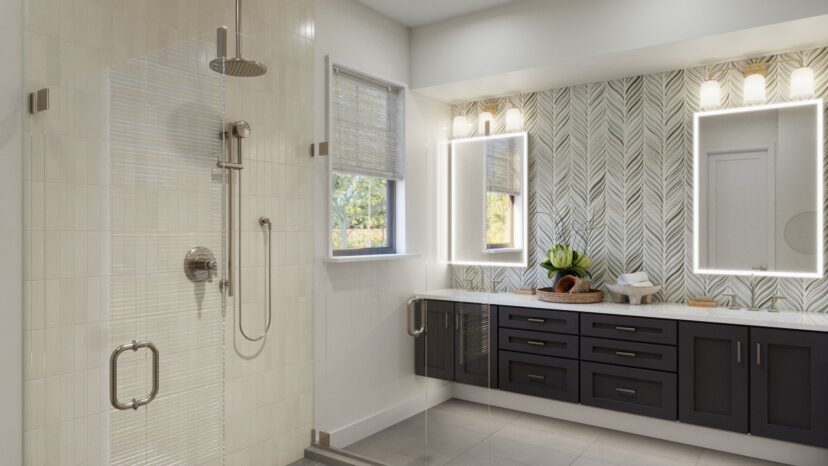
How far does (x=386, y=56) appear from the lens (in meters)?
3.58

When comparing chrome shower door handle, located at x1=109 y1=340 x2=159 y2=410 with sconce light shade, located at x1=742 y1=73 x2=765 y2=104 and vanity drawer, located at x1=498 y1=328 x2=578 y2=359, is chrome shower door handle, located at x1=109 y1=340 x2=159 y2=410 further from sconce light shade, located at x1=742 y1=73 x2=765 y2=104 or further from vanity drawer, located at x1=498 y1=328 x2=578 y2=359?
sconce light shade, located at x1=742 y1=73 x2=765 y2=104

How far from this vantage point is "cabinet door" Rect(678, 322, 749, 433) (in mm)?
2826

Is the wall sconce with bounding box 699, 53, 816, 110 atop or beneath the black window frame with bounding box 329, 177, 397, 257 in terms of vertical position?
atop

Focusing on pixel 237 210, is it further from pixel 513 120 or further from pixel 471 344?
pixel 513 120

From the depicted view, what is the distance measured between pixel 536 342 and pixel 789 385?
4.24 feet

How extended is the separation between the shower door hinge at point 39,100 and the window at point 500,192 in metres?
1.74

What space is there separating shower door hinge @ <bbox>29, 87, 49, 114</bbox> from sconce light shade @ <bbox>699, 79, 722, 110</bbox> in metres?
3.35

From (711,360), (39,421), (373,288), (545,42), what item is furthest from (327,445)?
(545,42)

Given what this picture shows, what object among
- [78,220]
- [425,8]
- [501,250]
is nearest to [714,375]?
[501,250]

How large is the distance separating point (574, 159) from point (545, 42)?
887 mm

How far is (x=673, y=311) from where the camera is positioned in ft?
10.2

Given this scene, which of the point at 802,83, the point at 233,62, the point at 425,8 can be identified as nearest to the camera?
the point at 233,62

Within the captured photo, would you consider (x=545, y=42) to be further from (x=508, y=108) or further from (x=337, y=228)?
(x=337, y=228)

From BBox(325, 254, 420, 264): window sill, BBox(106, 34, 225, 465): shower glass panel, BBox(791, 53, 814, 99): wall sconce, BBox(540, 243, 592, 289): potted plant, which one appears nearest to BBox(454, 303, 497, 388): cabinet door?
BBox(325, 254, 420, 264): window sill
